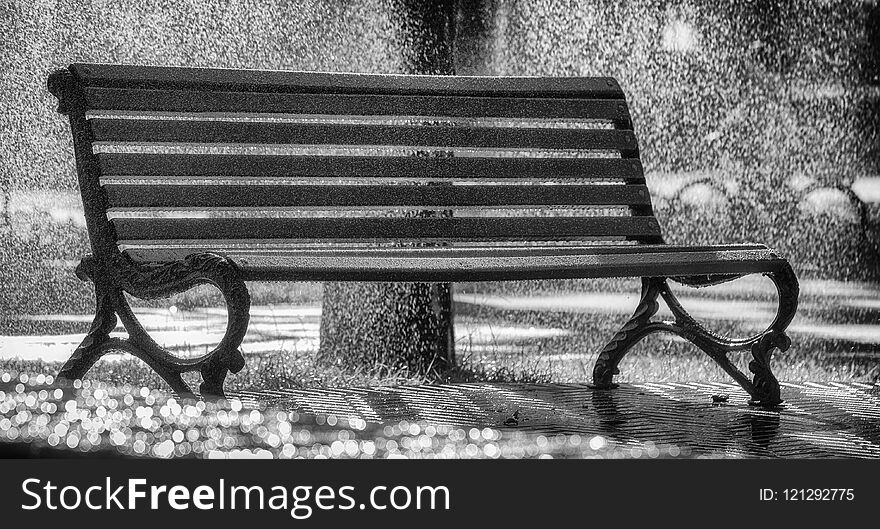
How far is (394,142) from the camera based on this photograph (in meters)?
3.52

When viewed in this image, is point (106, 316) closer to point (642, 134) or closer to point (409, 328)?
point (409, 328)

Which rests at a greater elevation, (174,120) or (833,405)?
(174,120)

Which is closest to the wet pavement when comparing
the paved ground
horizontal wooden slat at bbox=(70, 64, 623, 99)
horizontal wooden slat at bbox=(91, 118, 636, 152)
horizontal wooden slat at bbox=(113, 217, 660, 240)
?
the paved ground

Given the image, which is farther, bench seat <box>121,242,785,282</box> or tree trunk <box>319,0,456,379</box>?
tree trunk <box>319,0,456,379</box>

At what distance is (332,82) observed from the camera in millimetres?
3465

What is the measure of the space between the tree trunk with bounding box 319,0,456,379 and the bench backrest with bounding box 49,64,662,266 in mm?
613

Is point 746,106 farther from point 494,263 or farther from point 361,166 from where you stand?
point 494,263

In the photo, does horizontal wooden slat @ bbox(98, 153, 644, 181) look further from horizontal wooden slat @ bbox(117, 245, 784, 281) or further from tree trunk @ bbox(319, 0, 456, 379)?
tree trunk @ bbox(319, 0, 456, 379)

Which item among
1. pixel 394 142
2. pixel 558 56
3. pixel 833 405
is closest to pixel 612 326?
pixel 558 56

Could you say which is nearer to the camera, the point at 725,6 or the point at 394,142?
the point at 394,142

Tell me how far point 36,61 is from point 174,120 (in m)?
1.99

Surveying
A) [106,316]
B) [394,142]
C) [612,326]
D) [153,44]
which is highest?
[153,44]

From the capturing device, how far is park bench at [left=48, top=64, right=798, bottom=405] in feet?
9.25

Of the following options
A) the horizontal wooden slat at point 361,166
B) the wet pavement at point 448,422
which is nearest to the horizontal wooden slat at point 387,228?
the horizontal wooden slat at point 361,166
